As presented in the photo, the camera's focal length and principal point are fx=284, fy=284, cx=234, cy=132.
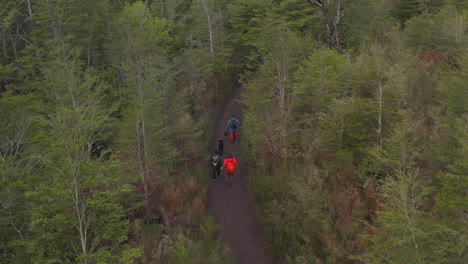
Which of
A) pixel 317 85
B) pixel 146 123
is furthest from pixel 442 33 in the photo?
pixel 146 123

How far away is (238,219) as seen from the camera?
1238 centimetres

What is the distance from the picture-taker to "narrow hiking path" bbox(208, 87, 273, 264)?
35.4 ft

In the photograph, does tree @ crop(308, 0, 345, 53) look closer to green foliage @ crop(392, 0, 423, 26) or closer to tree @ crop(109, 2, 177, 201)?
green foliage @ crop(392, 0, 423, 26)

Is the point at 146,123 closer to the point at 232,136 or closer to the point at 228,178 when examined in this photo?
the point at 228,178

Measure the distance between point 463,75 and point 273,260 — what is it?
956cm

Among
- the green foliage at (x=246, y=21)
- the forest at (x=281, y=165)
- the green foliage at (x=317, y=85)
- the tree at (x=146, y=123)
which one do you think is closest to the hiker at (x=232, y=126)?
the forest at (x=281, y=165)

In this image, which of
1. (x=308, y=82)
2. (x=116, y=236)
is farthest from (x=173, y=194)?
(x=308, y=82)

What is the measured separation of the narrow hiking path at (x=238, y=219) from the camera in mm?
10781

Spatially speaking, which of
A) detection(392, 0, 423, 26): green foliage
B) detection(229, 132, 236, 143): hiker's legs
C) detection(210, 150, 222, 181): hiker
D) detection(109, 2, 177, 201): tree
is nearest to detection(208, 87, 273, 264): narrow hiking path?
detection(210, 150, 222, 181): hiker

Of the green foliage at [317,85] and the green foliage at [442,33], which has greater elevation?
the green foliage at [442,33]

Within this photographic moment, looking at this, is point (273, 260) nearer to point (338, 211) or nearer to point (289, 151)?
point (338, 211)

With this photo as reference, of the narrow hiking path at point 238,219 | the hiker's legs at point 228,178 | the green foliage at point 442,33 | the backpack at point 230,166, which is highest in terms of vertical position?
the green foliage at point 442,33

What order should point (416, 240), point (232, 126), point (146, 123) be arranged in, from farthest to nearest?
point (232, 126) → point (146, 123) → point (416, 240)

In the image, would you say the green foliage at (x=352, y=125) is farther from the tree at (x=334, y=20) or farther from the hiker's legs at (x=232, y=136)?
the tree at (x=334, y=20)
